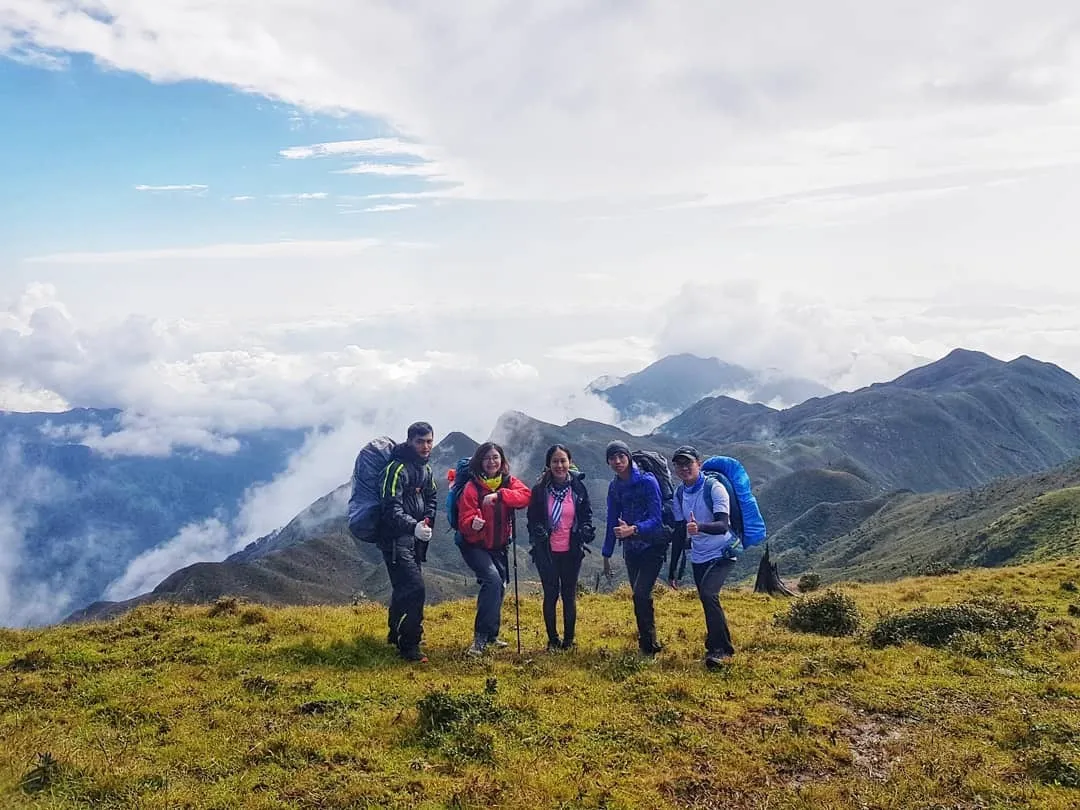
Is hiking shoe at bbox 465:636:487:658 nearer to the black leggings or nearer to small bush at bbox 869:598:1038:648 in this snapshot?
the black leggings

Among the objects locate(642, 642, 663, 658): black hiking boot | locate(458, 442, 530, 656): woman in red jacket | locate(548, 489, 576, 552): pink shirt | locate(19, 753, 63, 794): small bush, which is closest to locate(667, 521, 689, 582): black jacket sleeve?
locate(642, 642, 663, 658): black hiking boot

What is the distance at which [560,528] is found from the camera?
1280cm

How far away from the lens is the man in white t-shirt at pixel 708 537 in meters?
11.8

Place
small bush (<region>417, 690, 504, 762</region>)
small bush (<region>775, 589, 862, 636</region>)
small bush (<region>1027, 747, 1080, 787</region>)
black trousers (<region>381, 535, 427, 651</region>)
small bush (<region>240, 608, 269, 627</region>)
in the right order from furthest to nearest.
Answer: small bush (<region>775, 589, 862, 636</region>)
small bush (<region>240, 608, 269, 627</region>)
black trousers (<region>381, 535, 427, 651</region>)
small bush (<region>417, 690, 504, 762</region>)
small bush (<region>1027, 747, 1080, 787</region>)

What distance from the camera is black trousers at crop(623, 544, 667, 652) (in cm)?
1255

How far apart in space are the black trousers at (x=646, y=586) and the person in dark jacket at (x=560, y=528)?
964 millimetres

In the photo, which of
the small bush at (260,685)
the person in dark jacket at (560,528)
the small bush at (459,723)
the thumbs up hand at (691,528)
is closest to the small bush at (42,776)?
the small bush at (260,685)

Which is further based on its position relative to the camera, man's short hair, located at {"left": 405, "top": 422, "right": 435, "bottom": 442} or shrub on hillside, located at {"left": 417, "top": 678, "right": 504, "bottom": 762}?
man's short hair, located at {"left": 405, "top": 422, "right": 435, "bottom": 442}

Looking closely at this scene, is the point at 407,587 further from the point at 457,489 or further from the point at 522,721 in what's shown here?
the point at 522,721

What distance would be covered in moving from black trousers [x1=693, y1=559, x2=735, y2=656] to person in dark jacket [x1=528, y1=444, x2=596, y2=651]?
77.7 inches

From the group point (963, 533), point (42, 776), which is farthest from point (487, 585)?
point (963, 533)

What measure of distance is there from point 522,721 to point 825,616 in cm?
853

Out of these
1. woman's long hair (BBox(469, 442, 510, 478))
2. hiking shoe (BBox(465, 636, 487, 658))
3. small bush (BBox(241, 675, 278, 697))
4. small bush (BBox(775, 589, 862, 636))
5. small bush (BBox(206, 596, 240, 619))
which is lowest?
small bush (BBox(775, 589, 862, 636))

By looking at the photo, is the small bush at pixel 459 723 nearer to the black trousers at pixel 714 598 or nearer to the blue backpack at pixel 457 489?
the blue backpack at pixel 457 489
